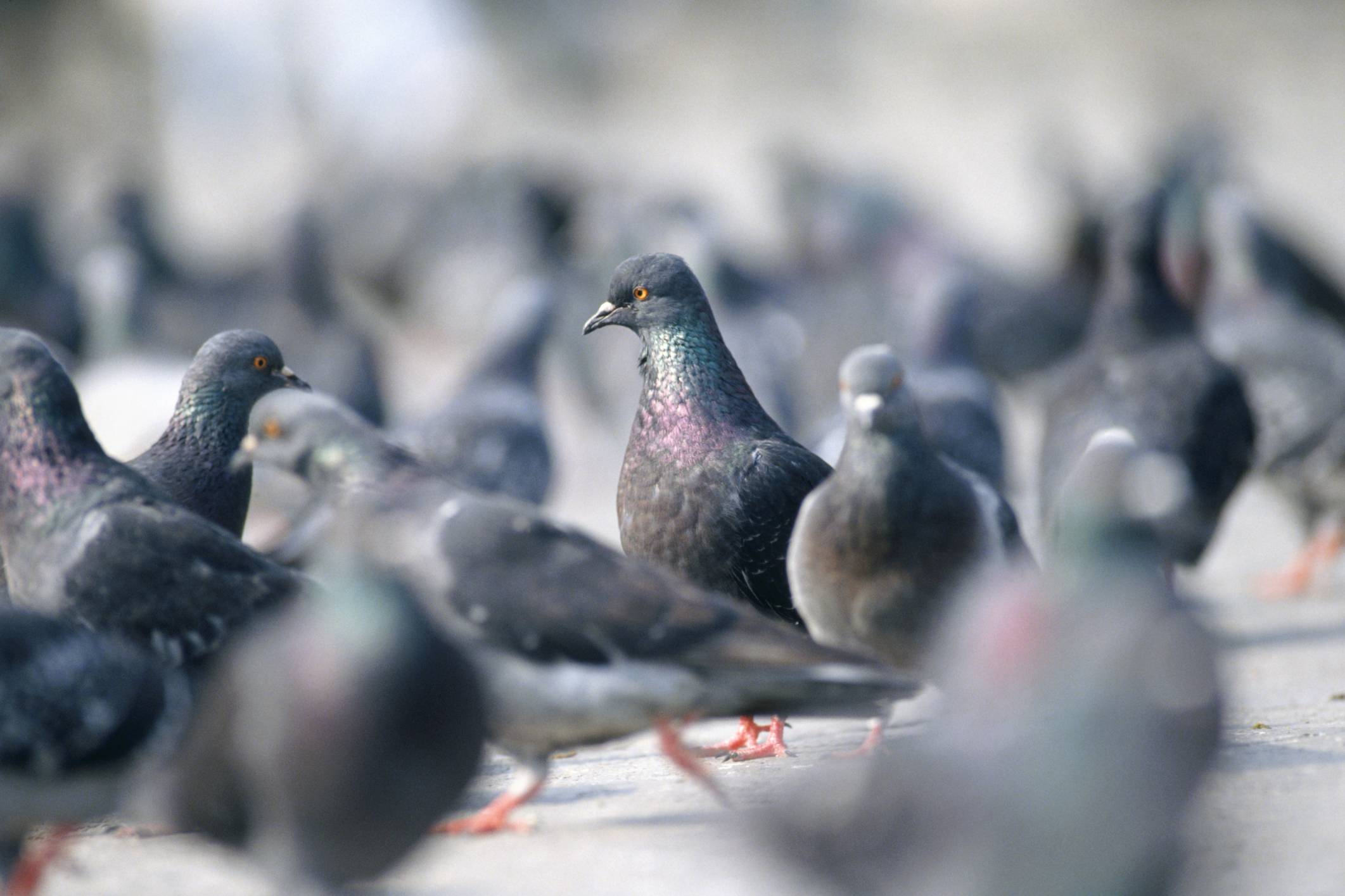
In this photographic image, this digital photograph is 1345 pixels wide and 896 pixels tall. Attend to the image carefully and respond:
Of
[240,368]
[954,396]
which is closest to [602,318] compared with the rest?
[240,368]

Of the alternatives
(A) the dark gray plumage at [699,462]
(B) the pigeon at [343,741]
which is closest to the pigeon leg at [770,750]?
(A) the dark gray plumage at [699,462]

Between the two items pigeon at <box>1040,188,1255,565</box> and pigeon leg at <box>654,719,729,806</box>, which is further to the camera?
pigeon at <box>1040,188,1255,565</box>

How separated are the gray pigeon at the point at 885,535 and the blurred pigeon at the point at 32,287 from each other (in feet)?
35.4

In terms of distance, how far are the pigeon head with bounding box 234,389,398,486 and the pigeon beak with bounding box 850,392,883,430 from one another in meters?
1.15

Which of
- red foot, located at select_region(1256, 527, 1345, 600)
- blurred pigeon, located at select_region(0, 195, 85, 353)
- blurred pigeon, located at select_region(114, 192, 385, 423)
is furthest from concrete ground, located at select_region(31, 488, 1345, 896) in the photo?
blurred pigeon, located at select_region(0, 195, 85, 353)

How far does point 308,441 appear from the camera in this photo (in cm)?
382

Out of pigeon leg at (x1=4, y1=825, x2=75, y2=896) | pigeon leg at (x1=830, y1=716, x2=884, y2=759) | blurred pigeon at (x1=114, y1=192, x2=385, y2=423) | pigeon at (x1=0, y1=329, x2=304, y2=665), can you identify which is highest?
blurred pigeon at (x1=114, y1=192, x2=385, y2=423)

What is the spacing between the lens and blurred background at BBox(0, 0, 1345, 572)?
12.3 metres

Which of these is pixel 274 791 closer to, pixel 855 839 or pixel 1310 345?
pixel 855 839

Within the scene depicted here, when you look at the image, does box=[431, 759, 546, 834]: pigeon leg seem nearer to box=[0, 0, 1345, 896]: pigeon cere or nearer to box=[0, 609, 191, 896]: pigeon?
box=[0, 0, 1345, 896]: pigeon cere

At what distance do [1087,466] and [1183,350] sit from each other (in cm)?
428

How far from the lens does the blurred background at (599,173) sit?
12266 mm

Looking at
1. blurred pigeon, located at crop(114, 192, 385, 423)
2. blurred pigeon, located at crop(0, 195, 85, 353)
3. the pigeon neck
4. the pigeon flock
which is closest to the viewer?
the pigeon flock

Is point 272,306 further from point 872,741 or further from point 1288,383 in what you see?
point 872,741
